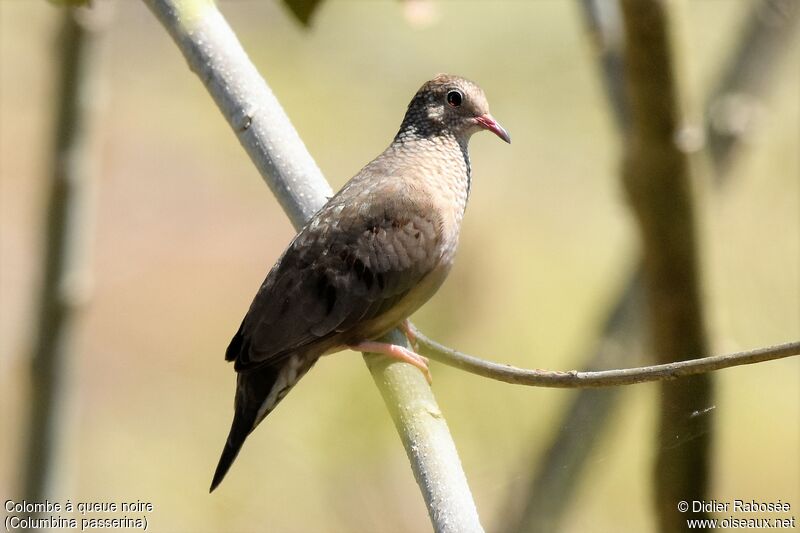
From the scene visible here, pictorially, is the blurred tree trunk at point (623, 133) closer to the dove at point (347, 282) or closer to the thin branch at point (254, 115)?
the dove at point (347, 282)

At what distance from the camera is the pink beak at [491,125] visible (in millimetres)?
3924

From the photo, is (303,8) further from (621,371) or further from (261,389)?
(261,389)

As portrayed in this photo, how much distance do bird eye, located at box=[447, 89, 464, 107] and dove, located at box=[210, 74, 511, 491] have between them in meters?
0.33

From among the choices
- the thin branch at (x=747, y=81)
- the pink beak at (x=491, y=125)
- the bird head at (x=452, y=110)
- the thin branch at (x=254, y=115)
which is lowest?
the thin branch at (x=254, y=115)

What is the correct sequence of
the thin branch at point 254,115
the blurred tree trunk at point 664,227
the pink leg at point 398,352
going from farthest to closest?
the blurred tree trunk at point 664,227
the pink leg at point 398,352
the thin branch at point 254,115

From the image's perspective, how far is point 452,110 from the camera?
13.2 feet

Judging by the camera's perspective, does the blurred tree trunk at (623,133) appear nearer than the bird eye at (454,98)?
Yes

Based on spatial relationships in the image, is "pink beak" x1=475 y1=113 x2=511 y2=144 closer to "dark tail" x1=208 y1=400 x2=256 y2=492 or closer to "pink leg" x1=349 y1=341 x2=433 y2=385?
"pink leg" x1=349 y1=341 x2=433 y2=385

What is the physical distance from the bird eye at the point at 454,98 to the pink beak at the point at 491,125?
0.09 m

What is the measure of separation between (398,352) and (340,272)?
0.40 meters

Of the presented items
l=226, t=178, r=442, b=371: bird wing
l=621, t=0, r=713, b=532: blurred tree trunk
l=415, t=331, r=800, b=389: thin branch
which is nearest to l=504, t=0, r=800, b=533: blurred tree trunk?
l=621, t=0, r=713, b=532: blurred tree trunk

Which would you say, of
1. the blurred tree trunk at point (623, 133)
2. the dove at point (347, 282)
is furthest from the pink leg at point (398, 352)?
the blurred tree trunk at point (623, 133)

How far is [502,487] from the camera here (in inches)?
156

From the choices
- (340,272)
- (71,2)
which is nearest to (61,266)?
(340,272)
